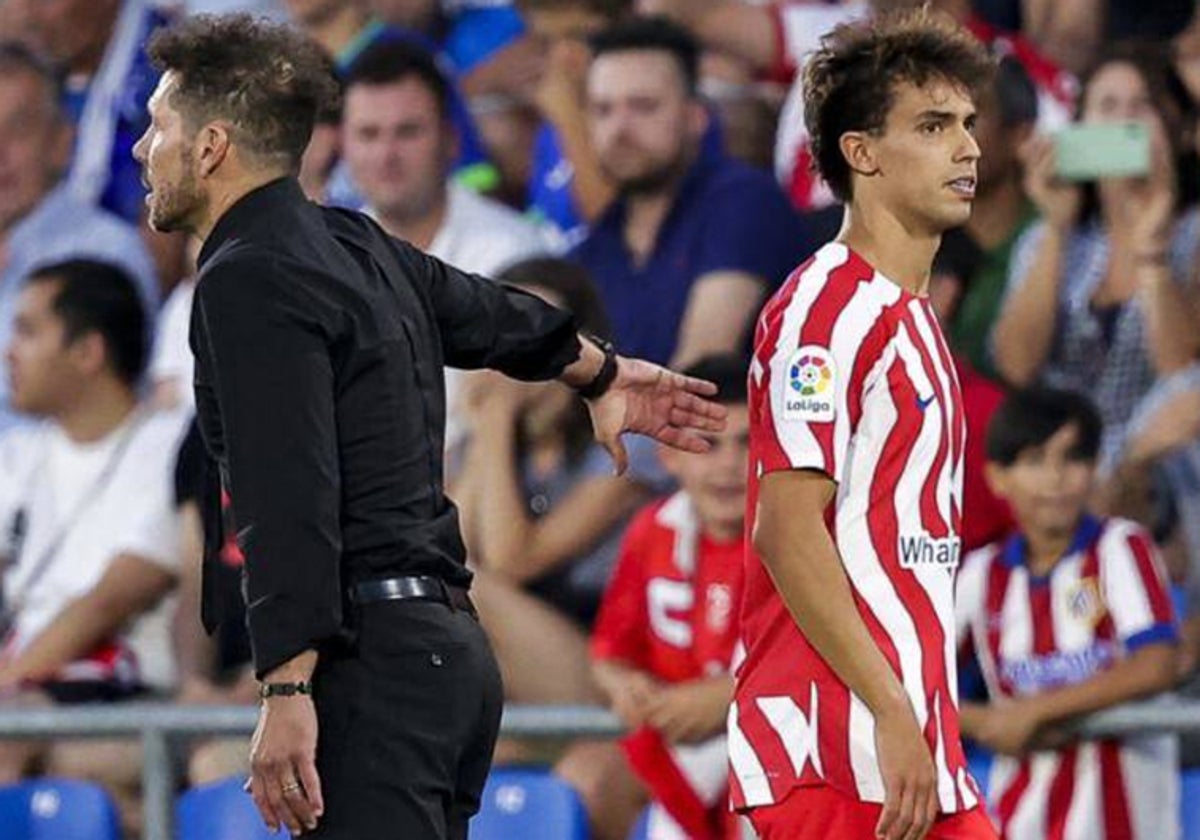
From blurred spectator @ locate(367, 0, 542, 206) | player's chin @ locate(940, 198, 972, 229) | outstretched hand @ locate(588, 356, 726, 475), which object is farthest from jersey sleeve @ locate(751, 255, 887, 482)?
blurred spectator @ locate(367, 0, 542, 206)

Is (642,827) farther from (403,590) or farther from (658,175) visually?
(403,590)

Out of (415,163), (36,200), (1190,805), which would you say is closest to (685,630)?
(1190,805)

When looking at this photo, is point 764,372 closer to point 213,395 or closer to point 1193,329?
point 213,395

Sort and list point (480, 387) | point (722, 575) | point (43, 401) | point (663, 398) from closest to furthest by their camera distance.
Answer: point (663, 398), point (722, 575), point (480, 387), point (43, 401)

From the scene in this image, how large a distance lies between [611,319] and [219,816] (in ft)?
5.89

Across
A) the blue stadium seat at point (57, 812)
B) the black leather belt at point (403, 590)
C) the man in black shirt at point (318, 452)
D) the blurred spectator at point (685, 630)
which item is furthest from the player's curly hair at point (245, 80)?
the blue stadium seat at point (57, 812)

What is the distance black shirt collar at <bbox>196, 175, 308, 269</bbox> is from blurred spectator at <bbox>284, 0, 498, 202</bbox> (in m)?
4.15

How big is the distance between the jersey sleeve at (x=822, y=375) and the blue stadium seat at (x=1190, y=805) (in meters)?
2.57

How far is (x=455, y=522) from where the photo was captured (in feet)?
15.8

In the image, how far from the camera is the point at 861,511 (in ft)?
16.0

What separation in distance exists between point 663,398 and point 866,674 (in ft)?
2.39

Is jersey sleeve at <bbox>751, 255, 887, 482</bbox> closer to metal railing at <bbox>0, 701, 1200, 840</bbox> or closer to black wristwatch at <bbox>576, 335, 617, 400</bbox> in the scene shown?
black wristwatch at <bbox>576, 335, 617, 400</bbox>

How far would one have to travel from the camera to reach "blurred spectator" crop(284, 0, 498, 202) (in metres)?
9.07

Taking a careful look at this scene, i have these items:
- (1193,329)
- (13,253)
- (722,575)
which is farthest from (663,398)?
(13,253)
